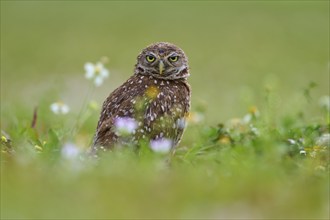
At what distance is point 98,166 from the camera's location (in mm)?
6781

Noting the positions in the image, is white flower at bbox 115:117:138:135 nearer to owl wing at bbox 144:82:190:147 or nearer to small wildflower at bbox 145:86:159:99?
owl wing at bbox 144:82:190:147

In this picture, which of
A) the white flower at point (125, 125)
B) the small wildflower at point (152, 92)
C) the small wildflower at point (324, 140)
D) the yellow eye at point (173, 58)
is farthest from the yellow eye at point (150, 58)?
the small wildflower at point (324, 140)

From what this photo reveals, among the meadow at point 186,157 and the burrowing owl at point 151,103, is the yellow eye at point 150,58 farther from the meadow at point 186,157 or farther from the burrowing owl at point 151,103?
the meadow at point 186,157

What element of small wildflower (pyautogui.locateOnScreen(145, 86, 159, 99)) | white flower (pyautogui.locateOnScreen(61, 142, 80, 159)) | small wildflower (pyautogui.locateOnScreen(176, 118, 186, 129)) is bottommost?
white flower (pyautogui.locateOnScreen(61, 142, 80, 159))

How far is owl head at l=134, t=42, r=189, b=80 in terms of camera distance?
355 inches

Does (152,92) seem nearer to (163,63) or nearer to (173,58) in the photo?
(163,63)

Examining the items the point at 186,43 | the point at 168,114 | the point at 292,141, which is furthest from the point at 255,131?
the point at 186,43

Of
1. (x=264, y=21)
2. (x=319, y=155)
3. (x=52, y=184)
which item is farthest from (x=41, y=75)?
(x=52, y=184)

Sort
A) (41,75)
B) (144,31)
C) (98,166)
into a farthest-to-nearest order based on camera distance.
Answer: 1. (144,31)
2. (41,75)
3. (98,166)

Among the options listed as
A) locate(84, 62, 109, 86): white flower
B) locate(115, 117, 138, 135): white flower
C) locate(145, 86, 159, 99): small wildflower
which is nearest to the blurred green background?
locate(84, 62, 109, 86): white flower

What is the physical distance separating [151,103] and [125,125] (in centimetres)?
45

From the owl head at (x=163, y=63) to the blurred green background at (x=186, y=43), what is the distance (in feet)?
17.1

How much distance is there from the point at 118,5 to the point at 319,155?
87.4 feet

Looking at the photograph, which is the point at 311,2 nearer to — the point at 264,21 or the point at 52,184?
the point at 264,21
